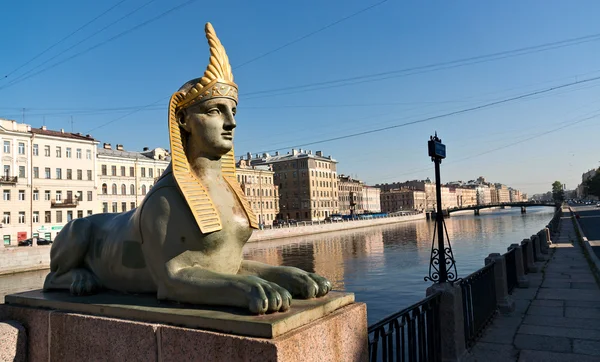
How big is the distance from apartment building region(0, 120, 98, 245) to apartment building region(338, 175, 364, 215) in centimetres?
6437

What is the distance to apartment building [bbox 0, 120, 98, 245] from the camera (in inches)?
1478

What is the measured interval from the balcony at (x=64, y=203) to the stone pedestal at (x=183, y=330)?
43224 millimetres

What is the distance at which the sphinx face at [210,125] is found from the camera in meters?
2.80

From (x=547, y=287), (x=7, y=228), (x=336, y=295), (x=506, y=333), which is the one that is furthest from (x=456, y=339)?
(x=7, y=228)

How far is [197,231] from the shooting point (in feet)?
8.36

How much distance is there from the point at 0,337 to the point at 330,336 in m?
2.18

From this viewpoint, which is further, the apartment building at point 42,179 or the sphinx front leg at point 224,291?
the apartment building at point 42,179

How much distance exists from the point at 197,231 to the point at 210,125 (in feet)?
A: 2.30

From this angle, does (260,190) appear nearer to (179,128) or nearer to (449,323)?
(449,323)

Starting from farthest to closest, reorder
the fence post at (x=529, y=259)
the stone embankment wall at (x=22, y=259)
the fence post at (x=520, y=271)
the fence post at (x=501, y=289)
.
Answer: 1. the stone embankment wall at (x=22, y=259)
2. the fence post at (x=529, y=259)
3. the fence post at (x=520, y=271)
4. the fence post at (x=501, y=289)

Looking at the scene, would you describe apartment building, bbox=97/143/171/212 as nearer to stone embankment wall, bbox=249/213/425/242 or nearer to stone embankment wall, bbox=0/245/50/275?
stone embankment wall, bbox=249/213/425/242

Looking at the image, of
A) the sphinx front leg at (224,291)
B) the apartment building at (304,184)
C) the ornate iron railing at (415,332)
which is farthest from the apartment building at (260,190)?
the sphinx front leg at (224,291)

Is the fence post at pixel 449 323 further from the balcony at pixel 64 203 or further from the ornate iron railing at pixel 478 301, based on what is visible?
the balcony at pixel 64 203

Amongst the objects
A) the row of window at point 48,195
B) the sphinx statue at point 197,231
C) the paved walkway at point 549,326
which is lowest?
the paved walkway at point 549,326
